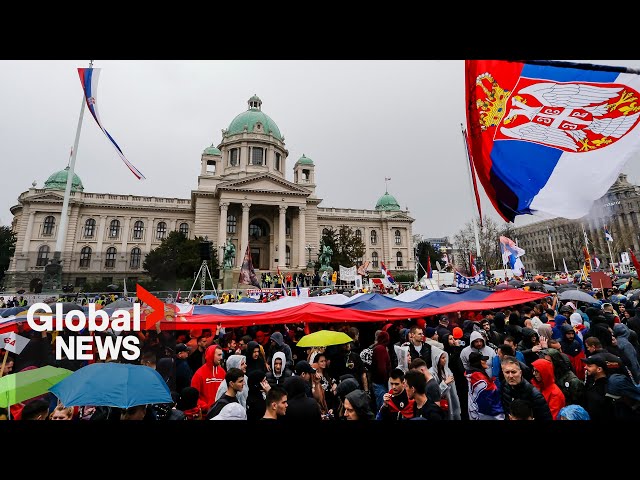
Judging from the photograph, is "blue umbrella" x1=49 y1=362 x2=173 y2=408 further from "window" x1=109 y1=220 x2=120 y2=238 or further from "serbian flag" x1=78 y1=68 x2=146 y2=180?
"window" x1=109 y1=220 x2=120 y2=238

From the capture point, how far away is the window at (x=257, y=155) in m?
51.3

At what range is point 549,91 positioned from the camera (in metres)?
3.50

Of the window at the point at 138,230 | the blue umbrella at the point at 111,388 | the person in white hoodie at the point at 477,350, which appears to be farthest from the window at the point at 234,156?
the blue umbrella at the point at 111,388

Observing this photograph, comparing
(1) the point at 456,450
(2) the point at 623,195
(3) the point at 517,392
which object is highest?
(2) the point at 623,195

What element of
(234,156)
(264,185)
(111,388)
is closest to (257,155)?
(234,156)

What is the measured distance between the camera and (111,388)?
9.36 feet

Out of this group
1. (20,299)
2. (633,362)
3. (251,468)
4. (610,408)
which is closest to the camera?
(251,468)

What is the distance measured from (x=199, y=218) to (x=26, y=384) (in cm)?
4458

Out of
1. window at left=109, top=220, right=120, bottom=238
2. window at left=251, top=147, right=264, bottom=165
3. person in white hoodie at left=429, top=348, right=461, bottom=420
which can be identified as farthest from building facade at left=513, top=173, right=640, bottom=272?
window at left=109, top=220, right=120, bottom=238

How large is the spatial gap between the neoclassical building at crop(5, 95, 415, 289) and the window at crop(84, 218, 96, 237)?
0.38 ft

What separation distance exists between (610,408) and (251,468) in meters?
3.58

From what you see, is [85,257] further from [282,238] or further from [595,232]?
[595,232]
